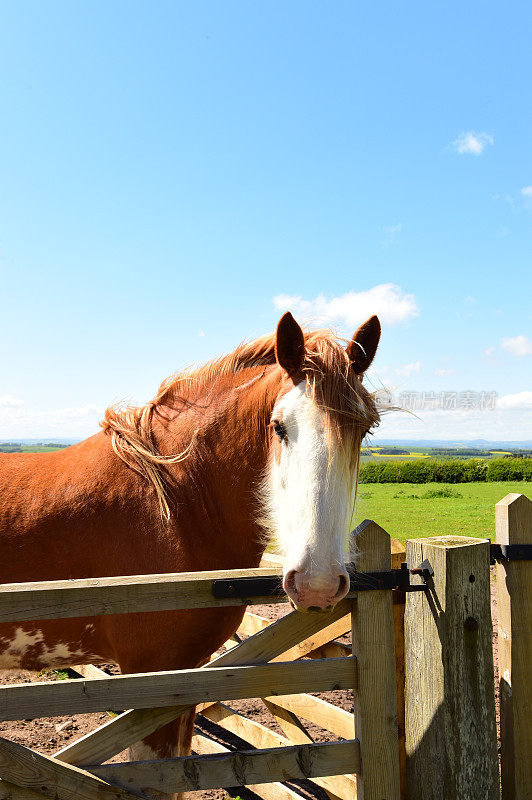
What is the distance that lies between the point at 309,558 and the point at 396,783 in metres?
1.16

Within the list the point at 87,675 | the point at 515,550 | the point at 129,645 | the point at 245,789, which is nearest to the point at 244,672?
the point at 129,645

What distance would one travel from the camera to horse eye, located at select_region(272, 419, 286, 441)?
7.95 ft

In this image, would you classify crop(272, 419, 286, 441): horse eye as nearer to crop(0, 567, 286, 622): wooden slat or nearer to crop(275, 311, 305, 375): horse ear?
crop(275, 311, 305, 375): horse ear

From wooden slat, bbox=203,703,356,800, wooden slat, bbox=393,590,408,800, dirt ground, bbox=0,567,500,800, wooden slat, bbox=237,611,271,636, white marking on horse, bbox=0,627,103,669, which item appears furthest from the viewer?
dirt ground, bbox=0,567,500,800

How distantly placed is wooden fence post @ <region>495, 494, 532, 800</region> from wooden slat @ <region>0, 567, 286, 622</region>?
136 centimetres

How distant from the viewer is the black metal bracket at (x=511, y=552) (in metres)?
2.70

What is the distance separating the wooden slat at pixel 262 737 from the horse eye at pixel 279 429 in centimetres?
210

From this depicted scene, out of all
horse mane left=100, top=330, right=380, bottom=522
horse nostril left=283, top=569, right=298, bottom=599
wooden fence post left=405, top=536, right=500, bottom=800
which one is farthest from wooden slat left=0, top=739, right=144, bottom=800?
wooden fence post left=405, top=536, right=500, bottom=800

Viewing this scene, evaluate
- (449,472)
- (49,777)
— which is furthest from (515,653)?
(449,472)

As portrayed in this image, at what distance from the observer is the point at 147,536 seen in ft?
9.20

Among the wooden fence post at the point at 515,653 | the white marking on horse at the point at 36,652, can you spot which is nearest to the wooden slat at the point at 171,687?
the white marking on horse at the point at 36,652

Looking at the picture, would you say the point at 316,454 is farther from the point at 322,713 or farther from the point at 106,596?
the point at 322,713

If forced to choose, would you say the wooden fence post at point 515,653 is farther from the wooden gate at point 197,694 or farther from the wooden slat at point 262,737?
the wooden slat at point 262,737

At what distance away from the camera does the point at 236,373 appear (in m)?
3.10
